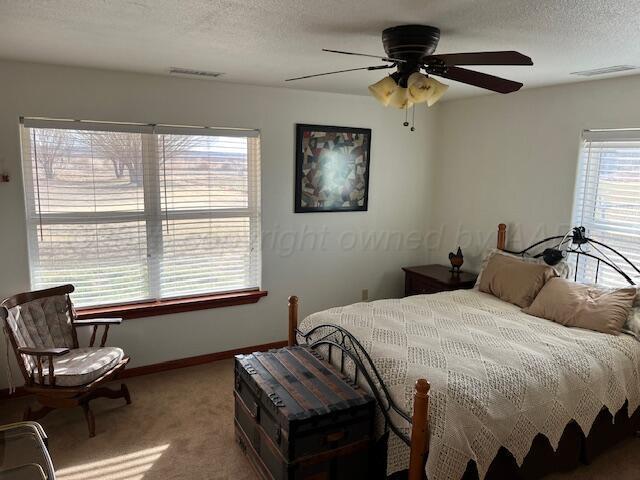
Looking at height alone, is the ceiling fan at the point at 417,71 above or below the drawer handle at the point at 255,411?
above

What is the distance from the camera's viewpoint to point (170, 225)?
3.82 m

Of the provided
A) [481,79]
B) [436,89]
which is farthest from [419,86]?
[481,79]

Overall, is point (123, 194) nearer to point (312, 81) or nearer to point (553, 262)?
point (312, 81)

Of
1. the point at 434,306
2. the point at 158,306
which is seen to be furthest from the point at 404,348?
the point at 158,306

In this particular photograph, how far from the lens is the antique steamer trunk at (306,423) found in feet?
7.19

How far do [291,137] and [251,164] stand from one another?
425mm

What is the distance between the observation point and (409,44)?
2160 millimetres

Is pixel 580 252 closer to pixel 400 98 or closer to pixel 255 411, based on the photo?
pixel 400 98

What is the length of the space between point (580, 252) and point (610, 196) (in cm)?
45

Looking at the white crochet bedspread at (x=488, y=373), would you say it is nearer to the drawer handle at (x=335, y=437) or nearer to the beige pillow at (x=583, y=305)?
the beige pillow at (x=583, y=305)

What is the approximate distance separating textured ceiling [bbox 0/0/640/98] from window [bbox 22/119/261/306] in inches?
24.8

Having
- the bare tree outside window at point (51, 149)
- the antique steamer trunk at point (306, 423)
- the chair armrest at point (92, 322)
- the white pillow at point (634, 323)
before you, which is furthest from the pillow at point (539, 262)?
the bare tree outside window at point (51, 149)

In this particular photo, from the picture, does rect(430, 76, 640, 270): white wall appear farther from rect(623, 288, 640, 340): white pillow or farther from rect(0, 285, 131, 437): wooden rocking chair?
rect(0, 285, 131, 437): wooden rocking chair

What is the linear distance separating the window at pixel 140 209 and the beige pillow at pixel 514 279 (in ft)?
6.43
